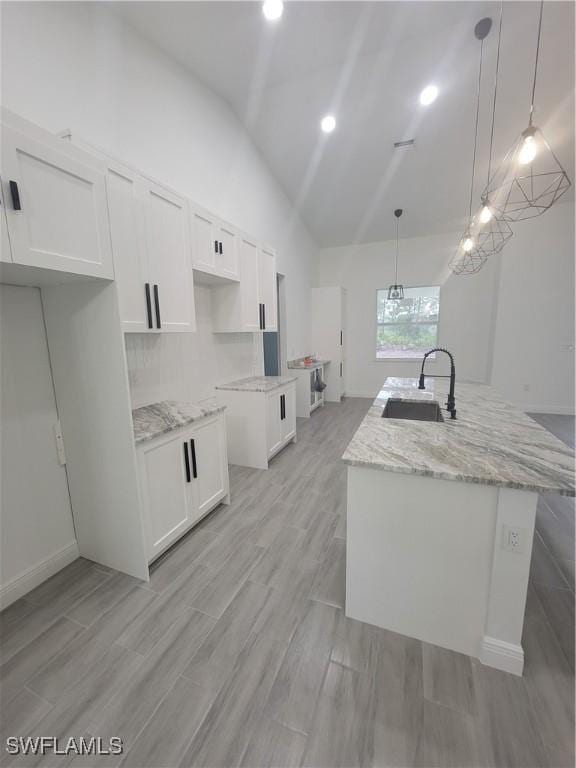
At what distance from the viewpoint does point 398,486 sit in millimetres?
1309

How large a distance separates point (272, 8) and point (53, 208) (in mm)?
2184

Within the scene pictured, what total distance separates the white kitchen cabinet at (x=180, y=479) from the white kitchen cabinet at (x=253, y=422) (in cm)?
72

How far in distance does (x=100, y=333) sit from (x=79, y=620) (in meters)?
1.49

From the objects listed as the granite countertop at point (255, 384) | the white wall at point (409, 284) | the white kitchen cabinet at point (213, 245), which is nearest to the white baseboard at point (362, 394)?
the white wall at point (409, 284)

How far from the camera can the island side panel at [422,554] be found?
4.03ft

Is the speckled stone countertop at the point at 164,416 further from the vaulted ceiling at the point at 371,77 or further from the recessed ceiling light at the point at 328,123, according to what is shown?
the recessed ceiling light at the point at 328,123

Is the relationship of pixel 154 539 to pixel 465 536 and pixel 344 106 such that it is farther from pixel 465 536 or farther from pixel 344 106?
pixel 344 106

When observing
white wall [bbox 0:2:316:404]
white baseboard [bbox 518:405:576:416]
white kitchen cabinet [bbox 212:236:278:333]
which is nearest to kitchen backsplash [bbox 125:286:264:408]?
white wall [bbox 0:2:316:404]

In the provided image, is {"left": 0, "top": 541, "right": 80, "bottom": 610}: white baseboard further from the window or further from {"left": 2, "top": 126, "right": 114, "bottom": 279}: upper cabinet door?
the window

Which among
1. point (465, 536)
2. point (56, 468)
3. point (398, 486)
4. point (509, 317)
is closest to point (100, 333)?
point (56, 468)

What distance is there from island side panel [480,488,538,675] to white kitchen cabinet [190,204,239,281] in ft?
7.88

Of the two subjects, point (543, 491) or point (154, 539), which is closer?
point (543, 491)

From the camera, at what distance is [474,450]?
1.37 meters

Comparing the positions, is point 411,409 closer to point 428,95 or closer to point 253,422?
point 253,422
